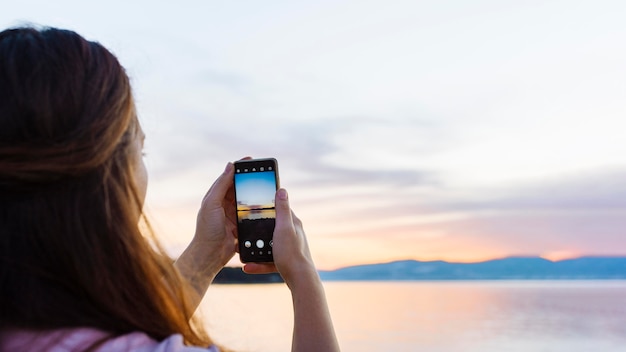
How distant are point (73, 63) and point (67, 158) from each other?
7.0 inches

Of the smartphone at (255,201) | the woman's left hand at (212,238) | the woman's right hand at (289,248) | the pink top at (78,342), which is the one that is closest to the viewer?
the pink top at (78,342)

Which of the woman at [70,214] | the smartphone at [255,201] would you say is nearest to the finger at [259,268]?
the smartphone at [255,201]

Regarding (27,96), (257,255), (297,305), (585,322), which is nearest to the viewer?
(27,96)

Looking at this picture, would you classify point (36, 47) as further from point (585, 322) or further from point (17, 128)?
point (585, 322)

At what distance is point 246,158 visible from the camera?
2217 mm

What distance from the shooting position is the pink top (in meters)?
1.21

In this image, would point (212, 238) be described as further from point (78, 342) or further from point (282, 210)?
point (78, 342)

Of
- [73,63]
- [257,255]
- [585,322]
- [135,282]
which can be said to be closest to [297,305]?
[135,282]

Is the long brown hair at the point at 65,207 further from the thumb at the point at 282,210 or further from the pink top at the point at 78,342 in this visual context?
the thumb at the point at 282,210

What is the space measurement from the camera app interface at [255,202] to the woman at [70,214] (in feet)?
2.61

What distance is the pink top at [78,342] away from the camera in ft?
3.97

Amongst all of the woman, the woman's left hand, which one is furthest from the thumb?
the woman

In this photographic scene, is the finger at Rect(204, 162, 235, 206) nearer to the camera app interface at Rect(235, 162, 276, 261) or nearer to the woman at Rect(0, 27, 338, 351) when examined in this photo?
the camera app interface at Rect(235, 162, 276, 261)

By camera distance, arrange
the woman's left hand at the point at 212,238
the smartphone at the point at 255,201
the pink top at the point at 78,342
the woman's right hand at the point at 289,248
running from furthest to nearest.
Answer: the smartphone at the point at 255,201
the woman's left hand at the point at 212,238
the woman's right hand at the point at 289,248
the pink top at the point at 78,342
